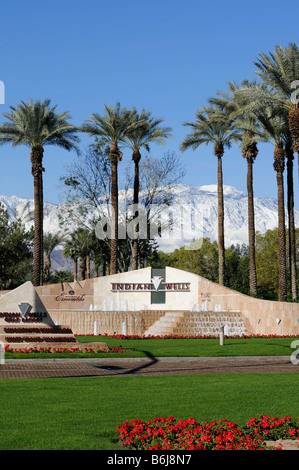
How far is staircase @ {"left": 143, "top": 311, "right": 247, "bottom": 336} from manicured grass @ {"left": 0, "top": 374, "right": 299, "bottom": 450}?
17806 mm

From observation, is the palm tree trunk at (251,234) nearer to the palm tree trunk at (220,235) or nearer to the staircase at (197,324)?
the palm tree trunk at (220,235)

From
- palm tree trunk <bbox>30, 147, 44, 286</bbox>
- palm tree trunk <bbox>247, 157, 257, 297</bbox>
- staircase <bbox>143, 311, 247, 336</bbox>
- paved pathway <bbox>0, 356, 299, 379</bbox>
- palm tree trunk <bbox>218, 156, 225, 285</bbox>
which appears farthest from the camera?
palm tree trunk <bbox>218, 156, 225, 285</bbox>

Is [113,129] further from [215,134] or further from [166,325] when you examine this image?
[166,325]

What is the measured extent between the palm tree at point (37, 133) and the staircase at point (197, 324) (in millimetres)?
10835

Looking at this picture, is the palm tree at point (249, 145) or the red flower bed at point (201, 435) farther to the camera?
the palm tree at point (249, 145)

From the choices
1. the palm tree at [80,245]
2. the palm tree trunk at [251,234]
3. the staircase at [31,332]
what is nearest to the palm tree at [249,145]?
the palm tree trunk at [251,234]

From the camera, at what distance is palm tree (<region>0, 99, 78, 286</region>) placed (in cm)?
4203

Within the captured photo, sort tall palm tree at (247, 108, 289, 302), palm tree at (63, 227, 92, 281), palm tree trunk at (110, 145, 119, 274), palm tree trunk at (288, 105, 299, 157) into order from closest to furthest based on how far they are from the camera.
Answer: palm tree trunk at (288, 105, 299, 157) < tall palm tree at (247, 108, 289, 302) < palm tree trunk at (110, 145, 119, 274) < palm tree at (63, 227, 92, 281)

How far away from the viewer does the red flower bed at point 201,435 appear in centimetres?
774

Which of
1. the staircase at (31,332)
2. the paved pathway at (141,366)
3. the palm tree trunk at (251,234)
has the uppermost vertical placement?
the palm tree trunk at (251,234)

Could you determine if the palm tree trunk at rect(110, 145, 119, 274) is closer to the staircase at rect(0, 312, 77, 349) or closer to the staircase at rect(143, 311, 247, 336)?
the staircase at rect(143, 311, 247, 336)

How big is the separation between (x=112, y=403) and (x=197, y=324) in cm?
2306

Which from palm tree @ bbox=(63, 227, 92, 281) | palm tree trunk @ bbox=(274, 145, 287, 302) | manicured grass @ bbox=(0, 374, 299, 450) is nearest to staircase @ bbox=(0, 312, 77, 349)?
manicured grass @ bbox=(0, 374, 299, 450)
